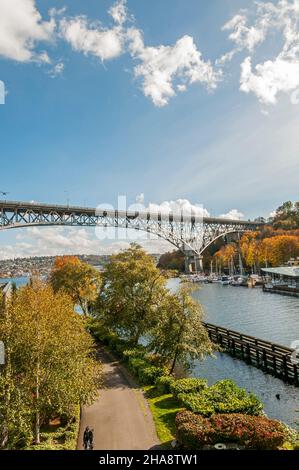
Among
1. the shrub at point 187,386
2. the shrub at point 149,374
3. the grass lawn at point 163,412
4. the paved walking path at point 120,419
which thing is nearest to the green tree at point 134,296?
the shrub at point 149,374

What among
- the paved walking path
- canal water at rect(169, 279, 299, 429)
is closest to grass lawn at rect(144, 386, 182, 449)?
the paved walking path

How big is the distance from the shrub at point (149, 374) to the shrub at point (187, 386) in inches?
94.5

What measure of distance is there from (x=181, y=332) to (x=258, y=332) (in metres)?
17.9

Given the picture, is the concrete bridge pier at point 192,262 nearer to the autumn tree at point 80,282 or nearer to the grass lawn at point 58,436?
the autumn tree at point 80,282

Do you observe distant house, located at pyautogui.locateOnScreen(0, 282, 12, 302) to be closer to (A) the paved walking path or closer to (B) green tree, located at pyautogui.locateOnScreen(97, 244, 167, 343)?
(A) the paved walking path

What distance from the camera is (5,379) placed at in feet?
43.4

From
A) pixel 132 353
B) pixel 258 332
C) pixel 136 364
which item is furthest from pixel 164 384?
pixel 258 332

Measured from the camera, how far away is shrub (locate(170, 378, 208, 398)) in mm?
18359

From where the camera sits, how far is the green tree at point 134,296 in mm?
28281

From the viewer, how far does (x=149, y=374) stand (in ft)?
70.4

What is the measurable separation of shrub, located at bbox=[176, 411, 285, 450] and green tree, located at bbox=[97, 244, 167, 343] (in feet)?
46.1
